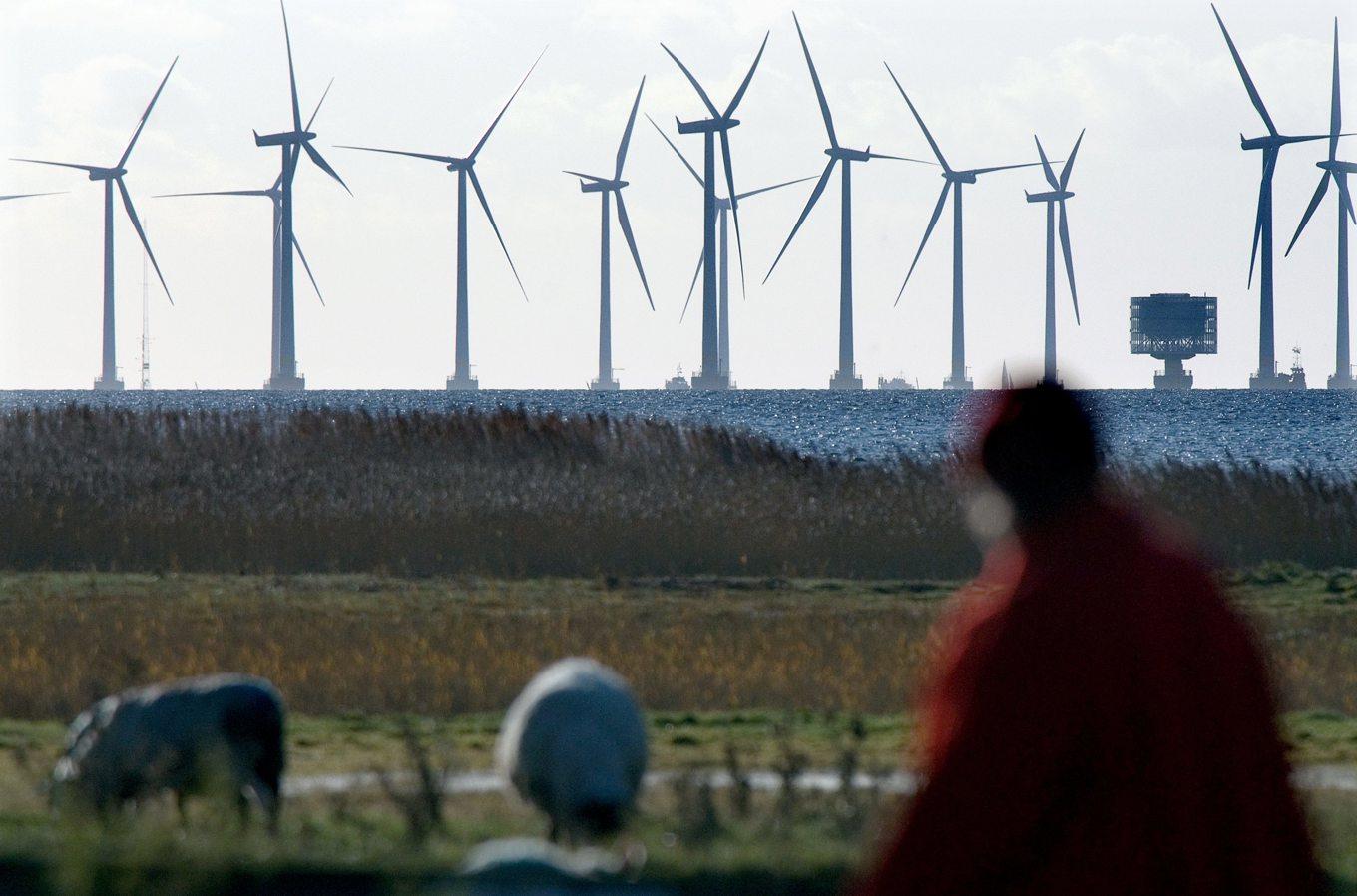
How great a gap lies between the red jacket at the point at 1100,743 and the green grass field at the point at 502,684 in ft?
8.78

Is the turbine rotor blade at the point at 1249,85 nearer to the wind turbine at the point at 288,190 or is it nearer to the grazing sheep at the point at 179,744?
the wind turbine at the point at 288,190

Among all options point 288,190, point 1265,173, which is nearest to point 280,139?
point 288,190

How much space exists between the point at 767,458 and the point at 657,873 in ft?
88.4

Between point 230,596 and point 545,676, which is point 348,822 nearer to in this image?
point 545,676

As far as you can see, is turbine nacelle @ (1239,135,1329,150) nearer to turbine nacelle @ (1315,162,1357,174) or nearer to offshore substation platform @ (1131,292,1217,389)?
turbine nacelle @ (1315,162,1357,174)

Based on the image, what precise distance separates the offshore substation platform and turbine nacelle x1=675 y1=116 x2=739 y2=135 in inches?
4546

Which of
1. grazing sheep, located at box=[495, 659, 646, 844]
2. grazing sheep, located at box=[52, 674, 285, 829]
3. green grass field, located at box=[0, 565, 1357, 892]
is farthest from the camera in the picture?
grazing sheep, located at box=[52, 674, 285, 829]

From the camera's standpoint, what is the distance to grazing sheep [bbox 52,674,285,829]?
9109 mm

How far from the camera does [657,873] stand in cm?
723

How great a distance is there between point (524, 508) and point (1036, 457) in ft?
77.1

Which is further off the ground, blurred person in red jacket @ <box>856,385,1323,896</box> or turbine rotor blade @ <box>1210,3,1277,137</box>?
turbine rotor blade @ <box>1210,3,1277,137</box>

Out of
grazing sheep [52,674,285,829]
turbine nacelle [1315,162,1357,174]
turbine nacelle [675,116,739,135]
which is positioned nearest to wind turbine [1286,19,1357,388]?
turbine nacelle [1315,162,1357,174]

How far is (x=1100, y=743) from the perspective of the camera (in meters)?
4.44

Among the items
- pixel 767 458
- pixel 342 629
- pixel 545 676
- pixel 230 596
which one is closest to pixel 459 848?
pixel 545 676
